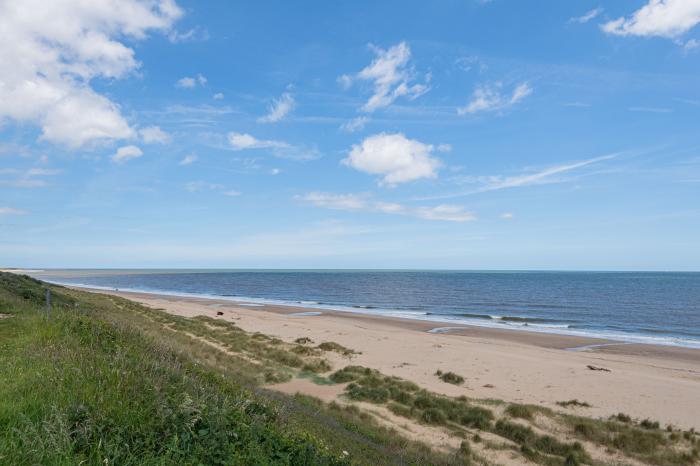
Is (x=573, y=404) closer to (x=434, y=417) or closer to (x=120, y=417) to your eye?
(x=434, y=417)

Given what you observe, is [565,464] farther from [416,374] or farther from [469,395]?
[416,374]

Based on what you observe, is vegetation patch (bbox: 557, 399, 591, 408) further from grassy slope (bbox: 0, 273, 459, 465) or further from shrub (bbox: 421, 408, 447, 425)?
grassy slope (bbox: 0, 273, 459, 465)

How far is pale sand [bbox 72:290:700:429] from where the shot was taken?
15.6 m

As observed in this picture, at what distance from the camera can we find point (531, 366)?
2127cm

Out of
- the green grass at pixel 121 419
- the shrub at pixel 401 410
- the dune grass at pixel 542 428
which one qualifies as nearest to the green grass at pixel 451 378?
the dune grass at pixel 542 428

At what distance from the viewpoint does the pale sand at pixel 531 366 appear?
15.6m

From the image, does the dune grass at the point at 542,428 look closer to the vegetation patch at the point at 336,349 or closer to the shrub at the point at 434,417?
the shrub at the point at 434,417

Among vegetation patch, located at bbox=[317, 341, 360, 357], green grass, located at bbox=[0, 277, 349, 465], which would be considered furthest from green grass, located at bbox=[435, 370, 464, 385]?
green grass, located at bbox=[0, 277, 349, 465]

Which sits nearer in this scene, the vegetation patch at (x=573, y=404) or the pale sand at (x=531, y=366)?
the vegetation patch at (x=573, y=404)

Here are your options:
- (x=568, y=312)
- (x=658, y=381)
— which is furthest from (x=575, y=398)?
(x=568, y=312)

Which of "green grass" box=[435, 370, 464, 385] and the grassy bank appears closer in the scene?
the grassy bank

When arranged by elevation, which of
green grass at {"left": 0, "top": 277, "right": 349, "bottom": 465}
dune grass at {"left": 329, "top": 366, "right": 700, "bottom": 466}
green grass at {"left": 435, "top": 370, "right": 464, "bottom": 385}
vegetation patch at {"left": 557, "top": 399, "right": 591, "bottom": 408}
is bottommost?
vegetation patch at {"left": 557, "top": 399, "right": 591, "bottom": 408}

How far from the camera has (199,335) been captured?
25.2 m

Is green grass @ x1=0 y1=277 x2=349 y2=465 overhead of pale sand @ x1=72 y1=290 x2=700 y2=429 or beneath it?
overhead
